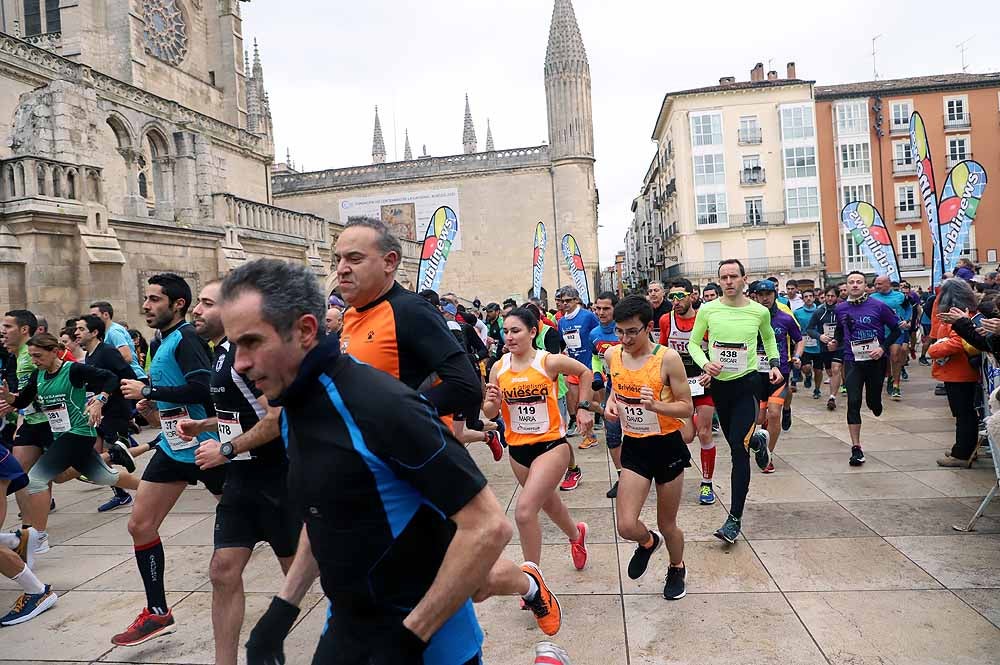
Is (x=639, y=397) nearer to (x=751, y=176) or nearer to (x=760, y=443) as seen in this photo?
(x=760, y=443)

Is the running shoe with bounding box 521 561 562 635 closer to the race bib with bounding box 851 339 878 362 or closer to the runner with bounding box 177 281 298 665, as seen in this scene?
the runner with bounding box 177 281 298 665

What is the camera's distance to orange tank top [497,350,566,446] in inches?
191

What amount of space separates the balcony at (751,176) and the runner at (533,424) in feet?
160

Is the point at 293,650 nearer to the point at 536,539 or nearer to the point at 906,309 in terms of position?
the point at 536,539

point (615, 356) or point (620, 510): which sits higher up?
point (615, 356)

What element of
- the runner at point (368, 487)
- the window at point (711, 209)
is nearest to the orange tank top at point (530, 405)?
the runner at point (368, 487)

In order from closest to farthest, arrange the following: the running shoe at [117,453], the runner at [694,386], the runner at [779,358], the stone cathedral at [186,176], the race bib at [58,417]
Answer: the race bib at [58,417]
the runner at [694,386]
the runner at [779,358]
the running shoe at [117,453]
the stone cathedral at [186,176]

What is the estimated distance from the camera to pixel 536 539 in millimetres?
4418

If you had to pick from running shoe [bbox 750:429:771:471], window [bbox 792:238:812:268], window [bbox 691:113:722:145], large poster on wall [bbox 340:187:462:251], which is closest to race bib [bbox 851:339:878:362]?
running shoe [bbox 750:429:771:471]

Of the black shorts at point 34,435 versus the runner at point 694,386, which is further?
the runner at point 694,386

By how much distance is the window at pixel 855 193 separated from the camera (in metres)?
49.3

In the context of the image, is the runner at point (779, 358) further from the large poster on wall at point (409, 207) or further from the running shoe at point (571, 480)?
the large poster on wall at point (409, 207)

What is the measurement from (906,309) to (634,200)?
108552mm

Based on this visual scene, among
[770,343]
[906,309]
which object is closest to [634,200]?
[906,309]
